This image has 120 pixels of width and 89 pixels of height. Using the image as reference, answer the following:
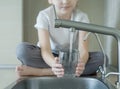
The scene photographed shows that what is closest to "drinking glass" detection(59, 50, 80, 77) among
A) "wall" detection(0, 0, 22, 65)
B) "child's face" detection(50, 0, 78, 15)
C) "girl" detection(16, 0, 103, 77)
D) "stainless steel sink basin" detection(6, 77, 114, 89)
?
"stainless steel sink basin" detection(6, 77, 114, 89)

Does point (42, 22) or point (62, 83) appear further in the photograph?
point (42, 22)

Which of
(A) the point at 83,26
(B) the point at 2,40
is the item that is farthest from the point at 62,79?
(B) the point at 2,40

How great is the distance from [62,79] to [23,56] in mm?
373

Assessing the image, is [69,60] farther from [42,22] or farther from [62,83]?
[42,22]

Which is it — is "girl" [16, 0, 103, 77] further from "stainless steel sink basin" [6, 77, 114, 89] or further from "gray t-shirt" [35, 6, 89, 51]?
"stainless steel sink basin" [6, 77, 114, 89]

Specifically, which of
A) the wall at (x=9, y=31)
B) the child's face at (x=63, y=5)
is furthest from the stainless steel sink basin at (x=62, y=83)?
the wall at (x=9, y=31)

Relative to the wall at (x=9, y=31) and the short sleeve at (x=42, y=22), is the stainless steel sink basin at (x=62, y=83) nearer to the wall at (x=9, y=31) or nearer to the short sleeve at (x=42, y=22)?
the short sleeve at (x=42, y=22)

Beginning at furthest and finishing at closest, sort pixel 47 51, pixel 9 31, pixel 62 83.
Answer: pixel 9 31 → pixel 47 51 → pixel 62 83

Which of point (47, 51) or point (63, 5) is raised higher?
point (63, 5)

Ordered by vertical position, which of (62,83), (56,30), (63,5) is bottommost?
(62,83)

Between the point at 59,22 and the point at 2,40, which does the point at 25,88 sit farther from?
the point at 2,40

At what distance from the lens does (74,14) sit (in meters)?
1.29

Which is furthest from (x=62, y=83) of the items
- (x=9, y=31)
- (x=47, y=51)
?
(x=9, y=31)

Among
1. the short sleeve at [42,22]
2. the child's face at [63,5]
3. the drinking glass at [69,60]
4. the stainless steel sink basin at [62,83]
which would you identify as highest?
the child's face at [63,5]
